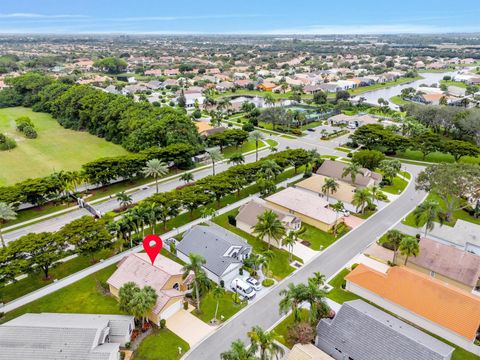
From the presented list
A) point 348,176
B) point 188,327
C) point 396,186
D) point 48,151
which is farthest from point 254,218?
point 48,151

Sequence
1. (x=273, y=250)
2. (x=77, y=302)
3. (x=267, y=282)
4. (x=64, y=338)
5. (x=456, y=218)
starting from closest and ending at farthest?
1. (x=64, y=338)
2. (x=77, y=302)
3. (x=267, y=282)
4. (x=273, y=250)
5. (x=456, y=218)

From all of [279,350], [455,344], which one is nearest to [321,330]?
[279,350]

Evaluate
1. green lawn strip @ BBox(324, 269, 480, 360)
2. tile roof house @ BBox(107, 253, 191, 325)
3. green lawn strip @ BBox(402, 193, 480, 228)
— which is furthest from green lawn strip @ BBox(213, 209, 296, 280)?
green lawn strip @ BBox(402, 193, 480, 228)

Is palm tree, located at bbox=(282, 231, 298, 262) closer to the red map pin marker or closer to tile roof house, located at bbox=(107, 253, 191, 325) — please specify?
tile roof house, located at bbox=(107, 253, 191, 325)

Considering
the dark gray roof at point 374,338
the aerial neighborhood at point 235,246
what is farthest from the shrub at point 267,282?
the dark gray roof at point 374,338

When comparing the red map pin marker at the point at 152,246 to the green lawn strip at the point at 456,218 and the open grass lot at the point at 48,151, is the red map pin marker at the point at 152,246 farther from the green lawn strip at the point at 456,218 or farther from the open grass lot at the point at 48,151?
the open grass lot at the point at 48,151

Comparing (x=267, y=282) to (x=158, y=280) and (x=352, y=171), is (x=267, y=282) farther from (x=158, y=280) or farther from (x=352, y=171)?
(x=352, y=171)
